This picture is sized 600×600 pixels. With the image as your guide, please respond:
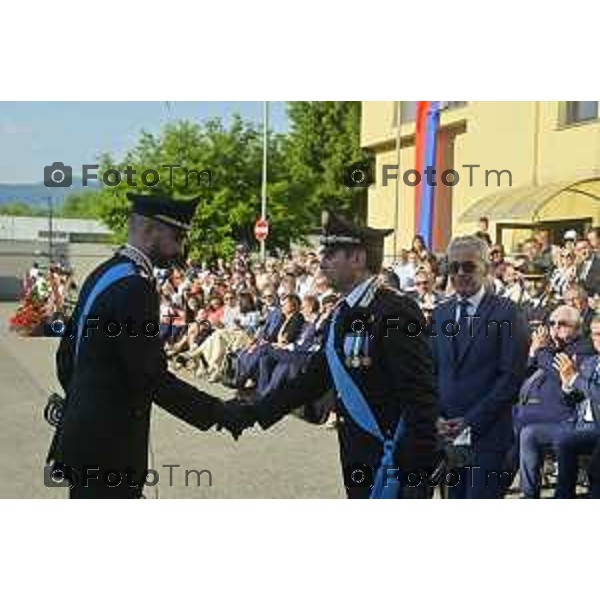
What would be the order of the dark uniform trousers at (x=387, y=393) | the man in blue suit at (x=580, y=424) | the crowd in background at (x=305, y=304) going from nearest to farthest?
the dark uniform trousers at (x=387, y=393) < the crowd in background at (x=305, y=304) < the man in blue suit at (x=580, y=424)

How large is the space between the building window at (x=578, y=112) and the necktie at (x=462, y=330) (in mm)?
939

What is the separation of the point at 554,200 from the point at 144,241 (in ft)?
6.04

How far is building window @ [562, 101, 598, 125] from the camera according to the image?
246 inches

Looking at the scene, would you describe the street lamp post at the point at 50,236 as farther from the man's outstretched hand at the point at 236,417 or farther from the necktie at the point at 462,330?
the necktie at the point at 462,330

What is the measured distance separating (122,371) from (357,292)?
3.59ft

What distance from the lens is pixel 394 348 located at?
6.13 meters

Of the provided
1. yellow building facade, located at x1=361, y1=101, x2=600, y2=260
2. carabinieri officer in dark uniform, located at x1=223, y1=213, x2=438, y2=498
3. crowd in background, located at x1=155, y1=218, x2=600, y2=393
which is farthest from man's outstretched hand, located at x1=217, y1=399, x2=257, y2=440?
yellow building facade, located at x1=361, y1=101, x2=600, y2=260

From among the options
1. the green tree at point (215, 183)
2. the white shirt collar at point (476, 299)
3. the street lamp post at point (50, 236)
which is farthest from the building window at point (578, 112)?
the street lamp post at point (50, 236)

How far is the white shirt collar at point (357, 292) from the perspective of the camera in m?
6.23

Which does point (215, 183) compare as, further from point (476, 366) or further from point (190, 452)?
point (476, 366)

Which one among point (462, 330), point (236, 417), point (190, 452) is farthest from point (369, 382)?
point (190, 452)

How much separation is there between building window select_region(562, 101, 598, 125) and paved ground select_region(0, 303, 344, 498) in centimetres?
176
